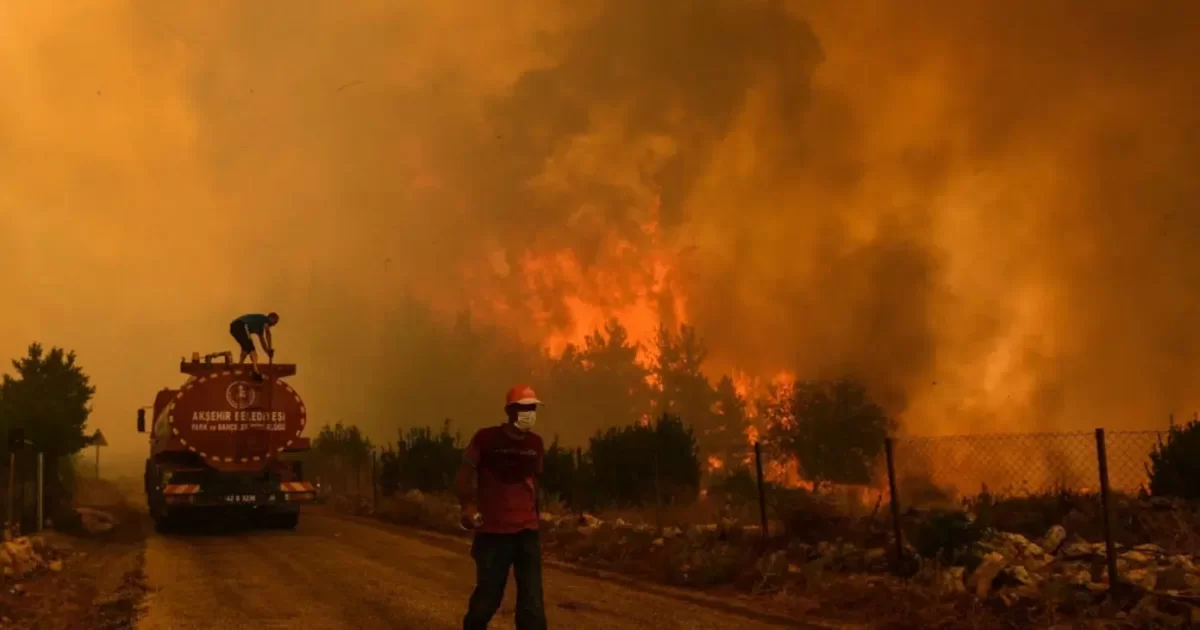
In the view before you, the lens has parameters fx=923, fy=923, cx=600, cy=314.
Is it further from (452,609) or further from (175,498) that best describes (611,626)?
(175,498)

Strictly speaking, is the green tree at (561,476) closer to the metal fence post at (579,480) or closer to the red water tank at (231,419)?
the metal fence post at (579,480)

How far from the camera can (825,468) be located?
4375cm

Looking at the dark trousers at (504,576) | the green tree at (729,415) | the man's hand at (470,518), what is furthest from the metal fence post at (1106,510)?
the green tree at (729,415)

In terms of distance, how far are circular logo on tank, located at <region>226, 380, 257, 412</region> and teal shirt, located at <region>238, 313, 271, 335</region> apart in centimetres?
114

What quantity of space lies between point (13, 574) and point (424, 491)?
18.3 m

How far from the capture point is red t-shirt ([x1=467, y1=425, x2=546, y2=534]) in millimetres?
6578

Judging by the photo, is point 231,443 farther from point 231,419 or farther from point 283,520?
point 283,520

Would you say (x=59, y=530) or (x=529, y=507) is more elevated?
(x=529, y=507)

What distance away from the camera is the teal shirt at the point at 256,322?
64.7 feet

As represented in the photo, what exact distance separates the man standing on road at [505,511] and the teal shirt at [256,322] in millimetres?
14436

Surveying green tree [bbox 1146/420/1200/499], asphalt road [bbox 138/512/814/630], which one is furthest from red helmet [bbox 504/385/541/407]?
green tree [bbox 1146/420/1200/499]

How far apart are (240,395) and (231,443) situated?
1.02 metres

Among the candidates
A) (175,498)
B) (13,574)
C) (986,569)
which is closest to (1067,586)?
(986,569)

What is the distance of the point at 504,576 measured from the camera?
21.7 feet
